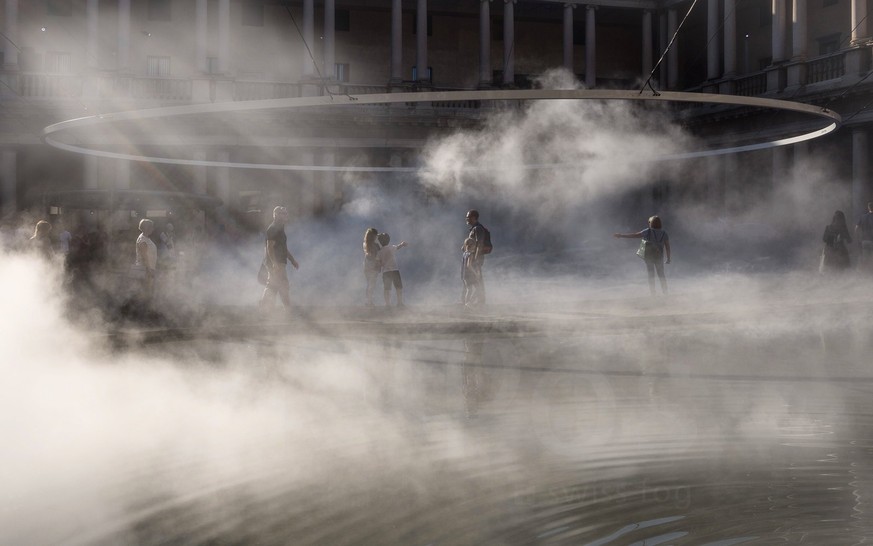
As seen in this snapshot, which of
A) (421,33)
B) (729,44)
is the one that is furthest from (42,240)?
(729,44)

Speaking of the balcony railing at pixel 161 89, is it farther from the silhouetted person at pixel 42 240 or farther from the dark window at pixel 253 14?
the silhouetted person at pixel 42 240

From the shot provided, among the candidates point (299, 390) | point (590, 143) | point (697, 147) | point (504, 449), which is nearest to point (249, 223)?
point (590, 143)

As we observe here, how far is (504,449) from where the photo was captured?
229 inches

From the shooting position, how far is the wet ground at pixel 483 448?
440 centimetres

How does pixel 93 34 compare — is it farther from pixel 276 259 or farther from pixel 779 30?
pixel 276 259

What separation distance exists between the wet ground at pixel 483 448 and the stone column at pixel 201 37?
27.7 metres

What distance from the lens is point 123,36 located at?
36.2m

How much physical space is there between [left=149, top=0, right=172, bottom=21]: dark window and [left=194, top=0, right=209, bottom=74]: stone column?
106 inches

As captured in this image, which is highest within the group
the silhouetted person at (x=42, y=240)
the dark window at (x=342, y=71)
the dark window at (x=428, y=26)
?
the dark window at (x=428, y=26)

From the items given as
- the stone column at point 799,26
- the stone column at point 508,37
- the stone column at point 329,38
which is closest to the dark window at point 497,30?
the stone column at point 508,37

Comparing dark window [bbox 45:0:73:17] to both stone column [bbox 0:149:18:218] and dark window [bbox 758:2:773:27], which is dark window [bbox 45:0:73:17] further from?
dark window [bbox 758:2:773:27]

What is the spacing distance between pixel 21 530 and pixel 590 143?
1063 inches

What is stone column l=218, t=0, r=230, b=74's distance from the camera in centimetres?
3684

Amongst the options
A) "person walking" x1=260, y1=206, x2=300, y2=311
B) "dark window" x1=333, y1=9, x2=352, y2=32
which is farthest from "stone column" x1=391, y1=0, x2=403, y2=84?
"person walking" x1=260, y1=206, x2=300, y2=311
